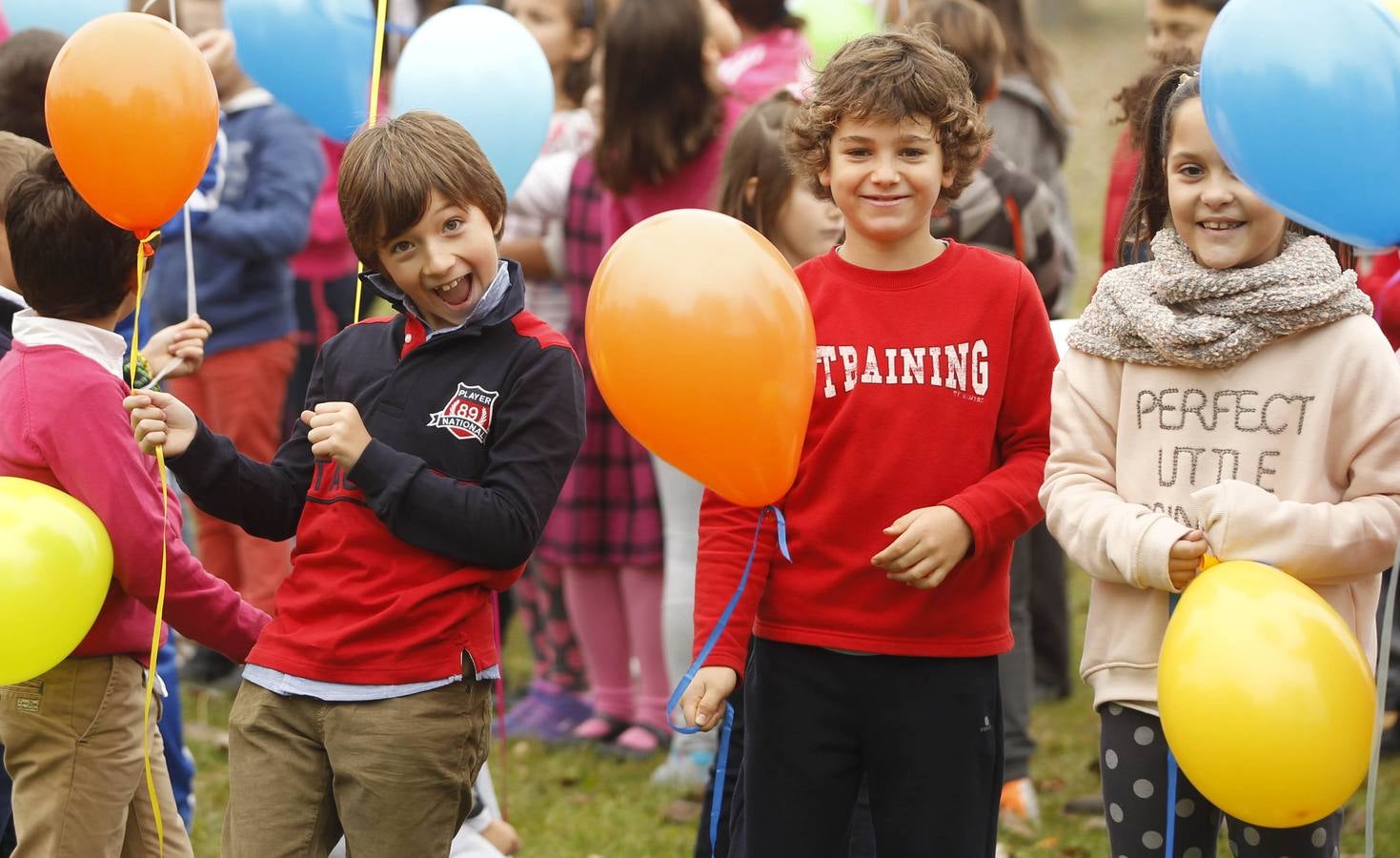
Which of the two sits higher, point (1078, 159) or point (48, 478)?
point (48, 478)

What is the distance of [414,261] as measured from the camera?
2.82 metres

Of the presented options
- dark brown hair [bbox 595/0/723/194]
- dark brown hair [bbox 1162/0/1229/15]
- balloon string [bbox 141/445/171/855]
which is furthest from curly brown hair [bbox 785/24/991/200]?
dark brown hair [bbox 1162/0/1229/15]

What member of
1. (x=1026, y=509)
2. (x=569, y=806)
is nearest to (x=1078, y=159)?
(x=569, y=806)

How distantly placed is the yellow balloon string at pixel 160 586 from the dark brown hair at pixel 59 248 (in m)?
0.07

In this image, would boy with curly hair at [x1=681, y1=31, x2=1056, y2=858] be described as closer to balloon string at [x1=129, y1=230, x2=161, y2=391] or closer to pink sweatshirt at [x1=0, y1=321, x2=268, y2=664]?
pink sweatshirt at [x1=0, y1=321, x2=268, y2=664]

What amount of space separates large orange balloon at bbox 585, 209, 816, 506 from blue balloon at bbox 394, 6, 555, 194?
1.24 m

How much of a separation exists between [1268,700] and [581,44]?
12.1 ft

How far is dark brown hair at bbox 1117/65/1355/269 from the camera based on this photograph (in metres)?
2.84

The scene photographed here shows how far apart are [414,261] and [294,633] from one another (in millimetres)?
647

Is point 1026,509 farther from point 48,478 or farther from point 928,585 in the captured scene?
point 48,478

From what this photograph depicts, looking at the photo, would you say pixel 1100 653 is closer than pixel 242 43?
Yes

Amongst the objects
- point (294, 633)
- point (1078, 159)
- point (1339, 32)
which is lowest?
point (1078, 159)

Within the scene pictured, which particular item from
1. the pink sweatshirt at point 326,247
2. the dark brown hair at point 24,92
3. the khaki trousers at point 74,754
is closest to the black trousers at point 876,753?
the khaki trousers at point 74,754

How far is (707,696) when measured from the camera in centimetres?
275
